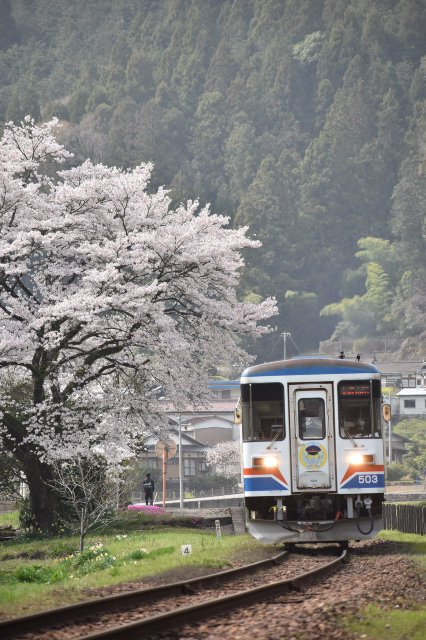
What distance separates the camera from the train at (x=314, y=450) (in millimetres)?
17953

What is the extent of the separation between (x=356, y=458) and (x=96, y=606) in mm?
8420

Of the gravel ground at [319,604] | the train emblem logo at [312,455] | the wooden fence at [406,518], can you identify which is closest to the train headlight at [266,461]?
the train emblem logo at [312,455]

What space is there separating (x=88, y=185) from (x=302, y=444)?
42.8 feet

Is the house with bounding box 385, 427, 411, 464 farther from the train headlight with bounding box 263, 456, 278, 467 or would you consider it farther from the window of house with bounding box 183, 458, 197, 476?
the train headlight with bounding box 263, 456, 278, 467

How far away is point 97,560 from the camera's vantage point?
17875 millimetres

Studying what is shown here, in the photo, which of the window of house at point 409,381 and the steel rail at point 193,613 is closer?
the steel rail at point 193,613

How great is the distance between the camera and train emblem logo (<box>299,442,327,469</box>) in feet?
59.0

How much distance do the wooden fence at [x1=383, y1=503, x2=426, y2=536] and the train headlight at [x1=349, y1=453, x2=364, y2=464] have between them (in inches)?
266

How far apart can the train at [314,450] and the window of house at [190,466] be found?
65499mm

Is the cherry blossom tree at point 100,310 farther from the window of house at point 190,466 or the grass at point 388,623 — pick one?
the window of house at point 190,466

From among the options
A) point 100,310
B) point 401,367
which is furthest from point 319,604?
point 401,367

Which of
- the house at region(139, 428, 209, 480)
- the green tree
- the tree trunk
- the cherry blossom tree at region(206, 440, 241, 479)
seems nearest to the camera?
the tree trunk

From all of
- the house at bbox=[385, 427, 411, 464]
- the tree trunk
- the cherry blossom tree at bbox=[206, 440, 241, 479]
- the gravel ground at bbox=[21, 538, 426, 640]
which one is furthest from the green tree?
the gravel ground at bbox=[21, 538, 426, 640]

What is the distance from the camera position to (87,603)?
1020cm
